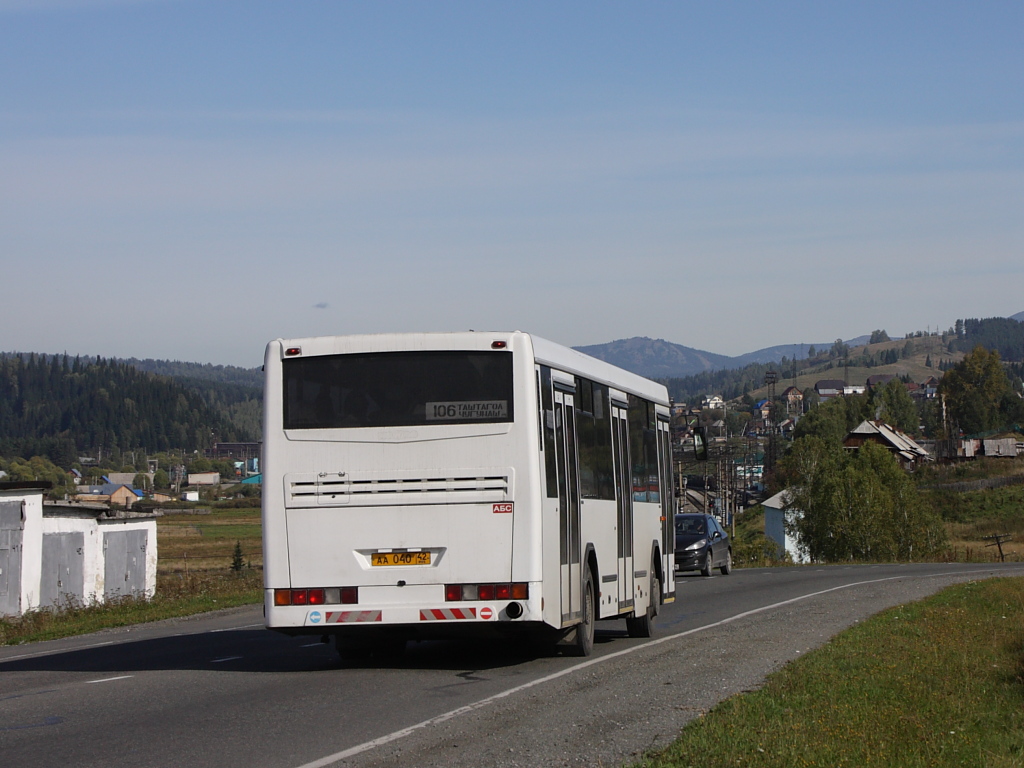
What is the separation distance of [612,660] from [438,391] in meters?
3.66

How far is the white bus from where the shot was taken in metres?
12.0

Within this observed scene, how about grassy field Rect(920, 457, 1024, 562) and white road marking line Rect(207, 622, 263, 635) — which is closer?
white road marking line Rect(207, 622, 263, 635)

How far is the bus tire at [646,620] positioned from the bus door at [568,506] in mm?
3505

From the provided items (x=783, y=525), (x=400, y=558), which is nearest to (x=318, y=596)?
(x=400, y=558)

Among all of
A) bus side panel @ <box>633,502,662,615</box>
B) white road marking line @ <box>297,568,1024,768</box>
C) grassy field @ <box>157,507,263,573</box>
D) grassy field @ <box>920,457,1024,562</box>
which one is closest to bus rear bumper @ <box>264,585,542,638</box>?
white road marking line @ <box>297,568,1024,768</box>

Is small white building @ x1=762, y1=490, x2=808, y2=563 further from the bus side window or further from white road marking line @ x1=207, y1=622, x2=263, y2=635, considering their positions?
the bus side window

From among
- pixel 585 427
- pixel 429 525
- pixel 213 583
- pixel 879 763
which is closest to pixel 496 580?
pixel 429 525

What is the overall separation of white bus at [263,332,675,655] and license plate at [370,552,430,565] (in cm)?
1

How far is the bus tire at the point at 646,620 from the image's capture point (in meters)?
16.9

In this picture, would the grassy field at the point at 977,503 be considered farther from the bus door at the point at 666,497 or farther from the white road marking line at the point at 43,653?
the white road marking line at the point at 43,653

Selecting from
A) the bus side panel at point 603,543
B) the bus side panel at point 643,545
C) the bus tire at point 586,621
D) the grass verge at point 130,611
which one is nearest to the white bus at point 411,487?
the bus tire at point 586,621

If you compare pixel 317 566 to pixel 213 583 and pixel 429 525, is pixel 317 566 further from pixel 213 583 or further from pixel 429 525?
pixel 213 583

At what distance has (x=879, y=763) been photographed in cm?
773

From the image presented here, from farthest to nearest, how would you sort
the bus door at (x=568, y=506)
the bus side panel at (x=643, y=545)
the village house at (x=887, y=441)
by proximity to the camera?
the village house at (x=887, y=441)
the bus side panel at (x=643, y=545)
the bus door at (x=568, y=506)
